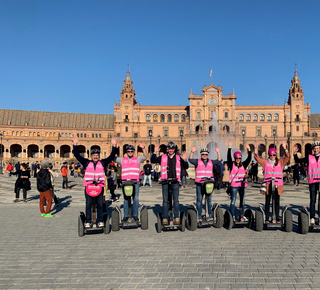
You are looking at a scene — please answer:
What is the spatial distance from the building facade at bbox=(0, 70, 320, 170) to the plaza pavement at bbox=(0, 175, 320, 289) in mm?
63397

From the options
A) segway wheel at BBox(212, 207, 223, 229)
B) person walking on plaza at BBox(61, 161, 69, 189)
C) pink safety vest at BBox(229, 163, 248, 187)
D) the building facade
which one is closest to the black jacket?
segway wheel at BBox(212, 207, 223, 229)

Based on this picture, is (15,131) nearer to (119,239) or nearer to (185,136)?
(185,136)

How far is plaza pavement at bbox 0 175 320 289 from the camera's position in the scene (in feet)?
14.4

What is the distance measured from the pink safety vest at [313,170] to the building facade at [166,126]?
62.3 meters

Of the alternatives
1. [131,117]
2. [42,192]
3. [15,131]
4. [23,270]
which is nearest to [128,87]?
[131,117]

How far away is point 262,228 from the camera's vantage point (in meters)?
7.42

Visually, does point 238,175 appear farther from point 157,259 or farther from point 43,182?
point 43,182

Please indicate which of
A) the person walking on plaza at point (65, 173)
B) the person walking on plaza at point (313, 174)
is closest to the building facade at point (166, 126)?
the person walking on plaza at point (65, 173)

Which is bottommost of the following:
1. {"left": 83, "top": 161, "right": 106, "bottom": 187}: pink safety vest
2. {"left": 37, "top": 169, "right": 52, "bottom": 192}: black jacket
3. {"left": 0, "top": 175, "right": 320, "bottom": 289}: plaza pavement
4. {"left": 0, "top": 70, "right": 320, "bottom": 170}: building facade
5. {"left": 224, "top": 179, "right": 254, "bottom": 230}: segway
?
{"left": 0, "top": 175, "right": 320, "bottom": 289}: plaza pavement

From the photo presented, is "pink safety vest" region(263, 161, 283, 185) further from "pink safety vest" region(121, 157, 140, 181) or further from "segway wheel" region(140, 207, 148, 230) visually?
"pink safety vest" region(121, 157, 140, 181)

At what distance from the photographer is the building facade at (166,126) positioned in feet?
242

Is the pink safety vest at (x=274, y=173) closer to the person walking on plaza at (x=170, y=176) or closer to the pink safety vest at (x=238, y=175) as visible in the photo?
the pink safety vest at (x=238, y=175)

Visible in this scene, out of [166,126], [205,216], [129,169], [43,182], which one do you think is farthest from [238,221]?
[166,126]

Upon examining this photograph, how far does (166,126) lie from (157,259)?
7557 cm
